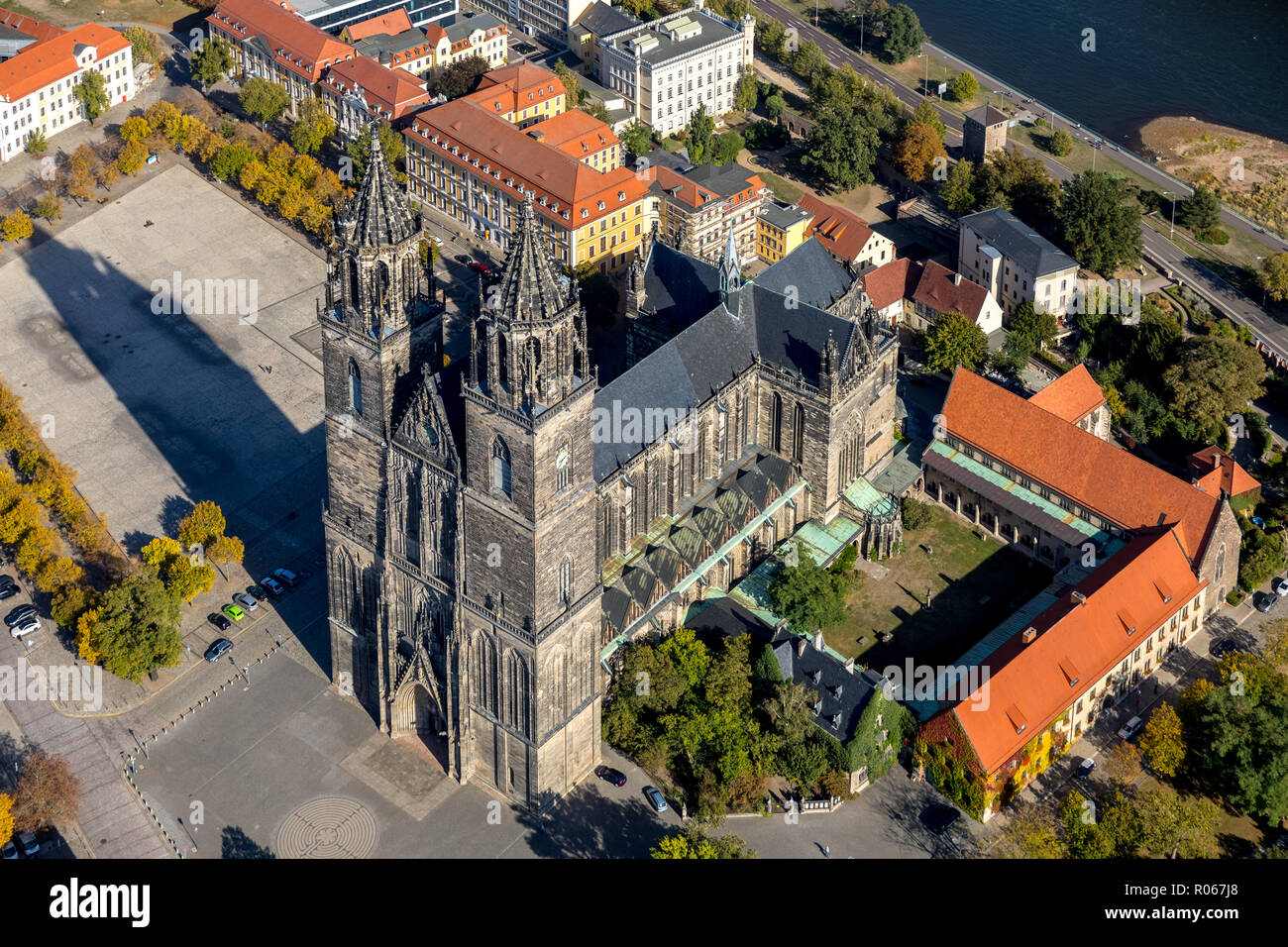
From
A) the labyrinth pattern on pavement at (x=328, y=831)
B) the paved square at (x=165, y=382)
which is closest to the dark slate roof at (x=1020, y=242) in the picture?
the paved square at (x=165, y=382)

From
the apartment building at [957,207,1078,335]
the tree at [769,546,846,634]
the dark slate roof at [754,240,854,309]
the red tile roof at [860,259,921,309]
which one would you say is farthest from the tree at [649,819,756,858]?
the apartment building at [957,207,1078,335]

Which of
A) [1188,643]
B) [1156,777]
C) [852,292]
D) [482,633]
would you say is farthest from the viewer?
[852,292]

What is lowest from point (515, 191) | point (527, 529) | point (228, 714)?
point (228, 714)

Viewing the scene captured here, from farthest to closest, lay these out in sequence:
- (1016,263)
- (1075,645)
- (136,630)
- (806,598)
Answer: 1. (1016,263)
2. (806,598)
3. (136,630)
4. (1075,645)

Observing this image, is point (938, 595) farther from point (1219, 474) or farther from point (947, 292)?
point (947, 292)

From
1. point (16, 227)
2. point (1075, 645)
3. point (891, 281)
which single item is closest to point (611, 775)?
point (1075, 645)

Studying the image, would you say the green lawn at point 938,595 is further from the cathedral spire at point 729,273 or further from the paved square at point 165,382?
the paved square at point 165,382

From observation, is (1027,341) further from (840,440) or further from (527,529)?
(527,529)

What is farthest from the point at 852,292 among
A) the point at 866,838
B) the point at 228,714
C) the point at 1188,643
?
the point at 228,714
